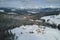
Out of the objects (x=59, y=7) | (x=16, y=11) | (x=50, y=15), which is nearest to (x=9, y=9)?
(x=16, y=11)

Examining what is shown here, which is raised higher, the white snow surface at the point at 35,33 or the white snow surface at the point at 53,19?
the white snow surface at the point at 53,19

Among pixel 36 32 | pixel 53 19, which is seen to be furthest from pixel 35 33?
pixel 53 19

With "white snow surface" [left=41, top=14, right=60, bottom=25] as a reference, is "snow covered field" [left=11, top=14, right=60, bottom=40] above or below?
below

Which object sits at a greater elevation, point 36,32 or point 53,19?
point 53,19

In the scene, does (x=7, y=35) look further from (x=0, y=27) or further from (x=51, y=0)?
(x=51, y=0)

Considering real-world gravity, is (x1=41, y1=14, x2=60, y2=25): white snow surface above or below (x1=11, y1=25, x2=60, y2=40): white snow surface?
Answer: above

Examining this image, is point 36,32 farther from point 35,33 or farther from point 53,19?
point 53,19

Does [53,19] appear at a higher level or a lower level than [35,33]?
higher

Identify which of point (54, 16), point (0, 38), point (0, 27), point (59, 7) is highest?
point (59, 7)
